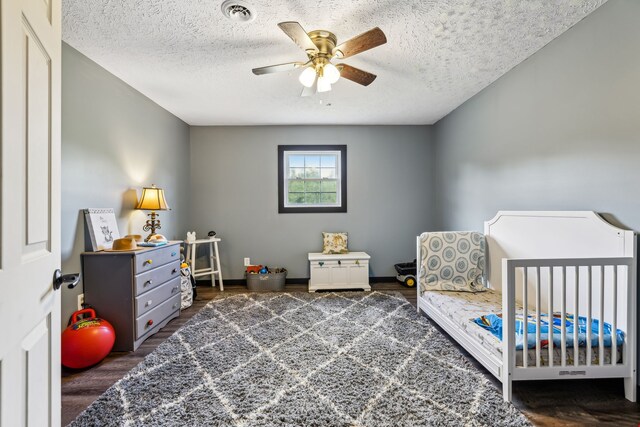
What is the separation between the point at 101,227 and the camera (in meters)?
2.48

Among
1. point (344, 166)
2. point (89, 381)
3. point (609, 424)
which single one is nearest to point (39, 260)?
point (89, 381)

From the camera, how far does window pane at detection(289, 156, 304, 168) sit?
14.7ft

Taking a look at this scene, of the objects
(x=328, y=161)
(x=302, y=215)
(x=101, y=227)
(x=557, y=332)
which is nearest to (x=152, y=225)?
(x=101, y=227)

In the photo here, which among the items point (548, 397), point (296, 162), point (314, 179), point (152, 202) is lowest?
point (548, 397)

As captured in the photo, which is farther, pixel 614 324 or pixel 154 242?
pixel 154 242

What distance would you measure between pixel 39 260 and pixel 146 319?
6.21 ft

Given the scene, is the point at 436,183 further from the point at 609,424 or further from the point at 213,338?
the point at 213,338

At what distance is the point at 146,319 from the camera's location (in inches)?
98.3

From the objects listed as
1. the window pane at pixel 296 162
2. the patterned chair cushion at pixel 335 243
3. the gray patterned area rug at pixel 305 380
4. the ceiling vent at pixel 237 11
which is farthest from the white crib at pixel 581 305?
the window pane at pixel 296 162

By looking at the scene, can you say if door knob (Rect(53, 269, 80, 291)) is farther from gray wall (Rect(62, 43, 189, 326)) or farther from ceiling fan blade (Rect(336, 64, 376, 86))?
ceiling fan blade (Rect(336, 64, 376, 86))

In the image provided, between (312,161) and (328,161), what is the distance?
251 mm

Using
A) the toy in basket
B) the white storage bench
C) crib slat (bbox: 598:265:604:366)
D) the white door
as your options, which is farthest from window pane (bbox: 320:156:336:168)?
the white door

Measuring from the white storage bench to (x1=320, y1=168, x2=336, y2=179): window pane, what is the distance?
50.9 inches

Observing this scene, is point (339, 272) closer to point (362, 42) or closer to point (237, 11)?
point (362, 42)
